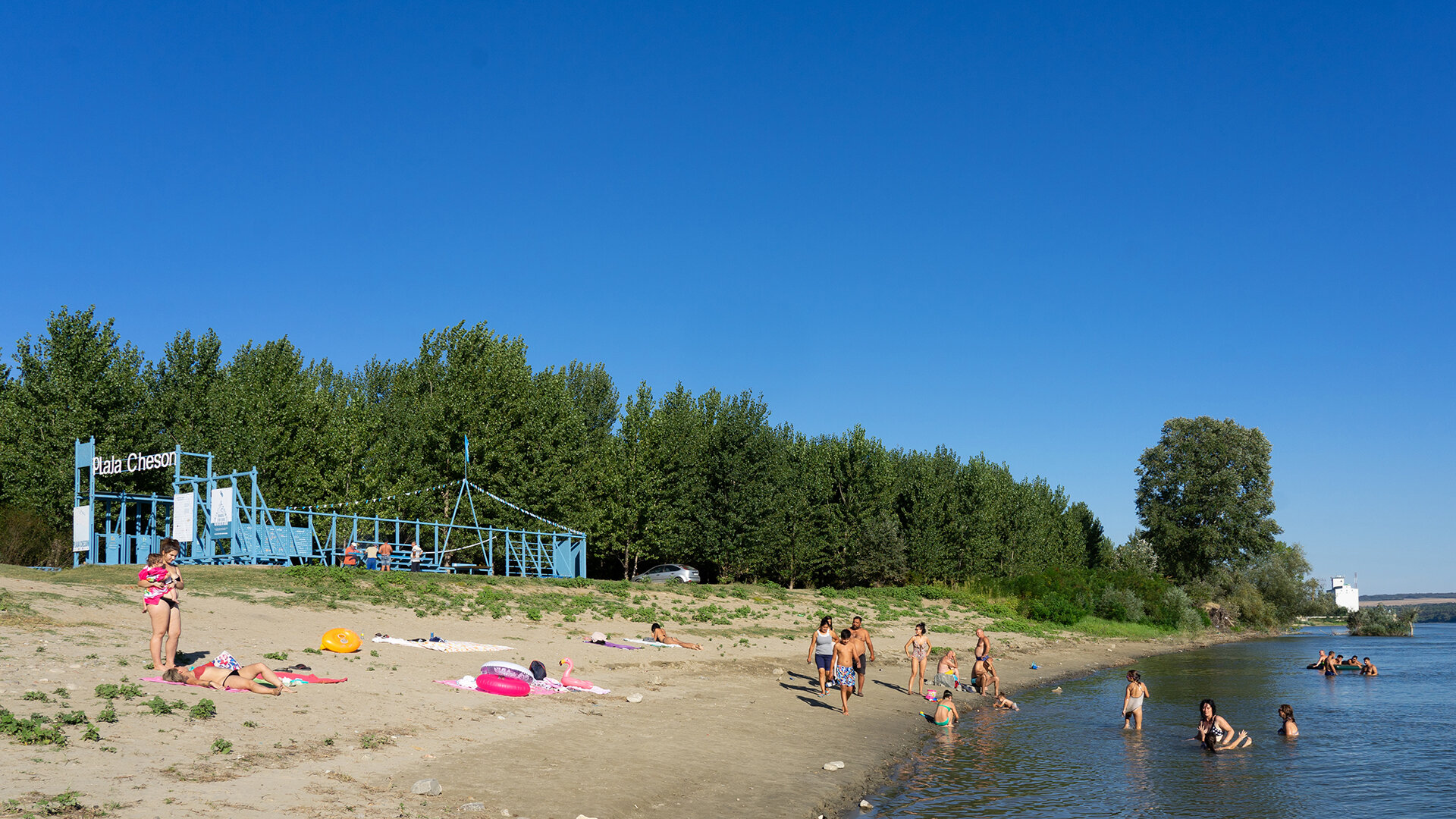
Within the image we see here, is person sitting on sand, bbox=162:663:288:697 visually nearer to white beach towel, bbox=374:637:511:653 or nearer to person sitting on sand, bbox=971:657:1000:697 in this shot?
white beach towel, bbox=374:637:511:653

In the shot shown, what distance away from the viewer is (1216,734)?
20.3 meters

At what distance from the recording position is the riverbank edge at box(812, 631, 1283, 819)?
14172 millimetres

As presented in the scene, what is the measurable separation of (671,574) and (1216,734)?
37.1 meters

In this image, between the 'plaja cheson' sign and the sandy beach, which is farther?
the 'plaja cheson' sign

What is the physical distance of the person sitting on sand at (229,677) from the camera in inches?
527

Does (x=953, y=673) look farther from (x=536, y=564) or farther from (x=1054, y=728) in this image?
(x=536, y=564)

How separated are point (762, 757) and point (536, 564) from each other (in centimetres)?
2933

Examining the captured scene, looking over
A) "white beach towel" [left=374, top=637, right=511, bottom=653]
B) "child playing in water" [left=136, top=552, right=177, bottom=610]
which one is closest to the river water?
"white beach towel" [left=374, top=637, right=511, bottom=653]

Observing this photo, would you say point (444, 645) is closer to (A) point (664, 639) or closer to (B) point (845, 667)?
(A) point (664, 639)

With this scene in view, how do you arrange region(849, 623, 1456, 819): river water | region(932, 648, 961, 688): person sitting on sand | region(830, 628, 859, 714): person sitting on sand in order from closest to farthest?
region(849, 623, 1456, 819): river water < region(830, 628, 859, 714): person sitting on sand < region(932, 648, 961, 688): person sitting on sand

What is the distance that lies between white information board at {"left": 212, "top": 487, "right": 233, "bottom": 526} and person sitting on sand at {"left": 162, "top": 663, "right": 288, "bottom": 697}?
1754 cm

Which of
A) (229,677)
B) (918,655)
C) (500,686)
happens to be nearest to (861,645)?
(918,655)

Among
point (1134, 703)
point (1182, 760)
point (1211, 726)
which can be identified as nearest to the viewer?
point (1182, 760)

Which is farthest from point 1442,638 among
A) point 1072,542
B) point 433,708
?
point 433,708
